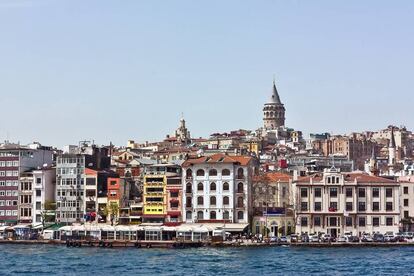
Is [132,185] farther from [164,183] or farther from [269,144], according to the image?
[269,144]

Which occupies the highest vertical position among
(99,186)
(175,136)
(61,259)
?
(175,136)

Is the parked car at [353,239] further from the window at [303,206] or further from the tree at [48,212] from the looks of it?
the tree at [48,212]

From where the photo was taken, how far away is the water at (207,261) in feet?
188

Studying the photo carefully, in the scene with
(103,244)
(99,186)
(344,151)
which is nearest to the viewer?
(103,244)

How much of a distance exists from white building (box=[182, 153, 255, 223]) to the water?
9.39 metres

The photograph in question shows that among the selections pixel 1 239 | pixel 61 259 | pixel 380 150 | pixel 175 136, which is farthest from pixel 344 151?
pixel 61 259

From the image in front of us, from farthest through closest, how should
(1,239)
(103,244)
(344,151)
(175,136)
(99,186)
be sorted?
(175,136) → (344,151) → (99,186) → (1,239) → (103,244)

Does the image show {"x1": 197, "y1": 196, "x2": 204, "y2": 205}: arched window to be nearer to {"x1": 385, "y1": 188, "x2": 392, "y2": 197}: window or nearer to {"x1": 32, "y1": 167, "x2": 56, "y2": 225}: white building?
{"x1": 32, "y1": 167, "x2": 56, "y2": 225}: white building

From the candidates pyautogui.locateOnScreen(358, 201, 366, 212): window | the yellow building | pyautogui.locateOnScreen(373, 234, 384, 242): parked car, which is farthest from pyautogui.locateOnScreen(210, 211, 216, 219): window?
pyautogui.locateOnScreen(373, 234, 384, 242): parked car

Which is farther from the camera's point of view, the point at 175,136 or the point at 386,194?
the point at 175,136

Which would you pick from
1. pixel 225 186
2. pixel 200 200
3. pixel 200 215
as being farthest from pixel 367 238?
pixel 200 200

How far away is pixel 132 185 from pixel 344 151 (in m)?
71.5

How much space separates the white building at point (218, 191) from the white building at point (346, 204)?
15.8 ft

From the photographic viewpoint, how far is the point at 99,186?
297 feet
